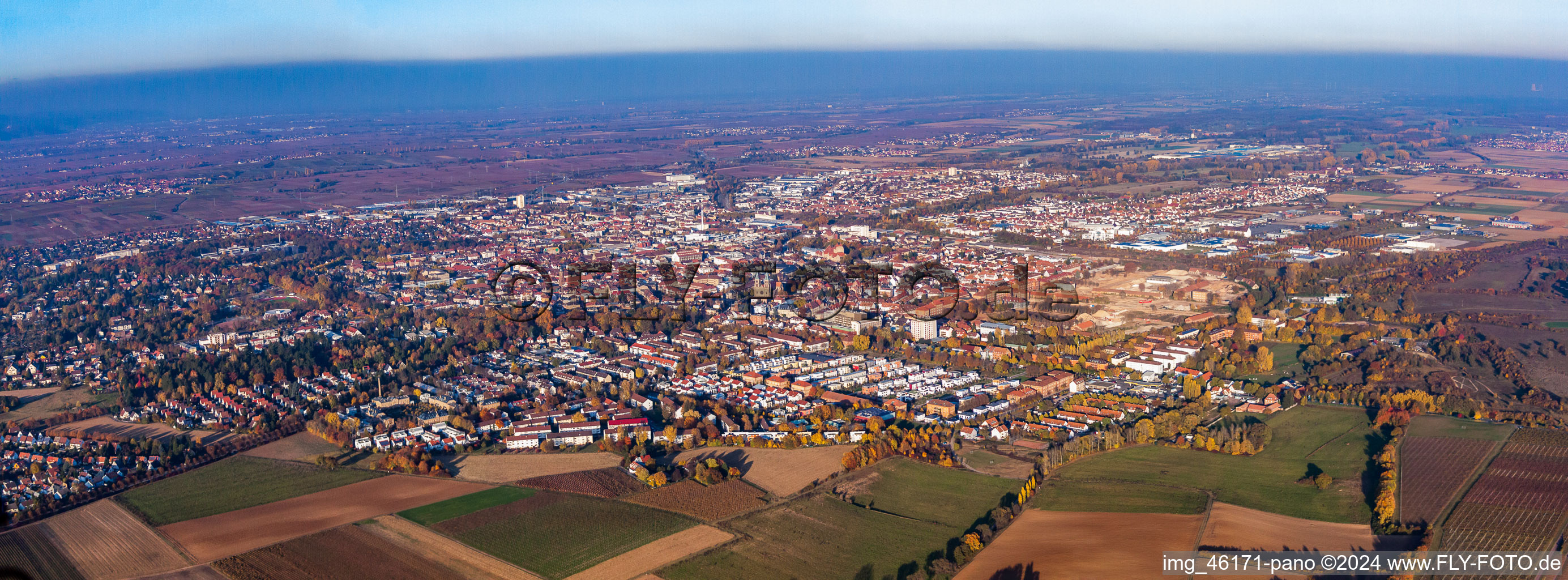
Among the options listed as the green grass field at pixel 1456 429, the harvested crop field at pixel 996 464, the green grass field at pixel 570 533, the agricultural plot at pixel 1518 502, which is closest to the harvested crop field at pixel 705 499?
the green grass field at pixel 570 533

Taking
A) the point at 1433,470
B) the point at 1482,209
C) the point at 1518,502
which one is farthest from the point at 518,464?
the point at 1482,209

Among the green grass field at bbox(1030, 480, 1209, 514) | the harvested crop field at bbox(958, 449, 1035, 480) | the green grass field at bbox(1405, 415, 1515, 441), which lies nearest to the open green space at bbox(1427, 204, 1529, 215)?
the green grass field at bbox(1405, 415, 1515, 441)

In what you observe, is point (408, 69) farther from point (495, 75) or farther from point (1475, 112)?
point (1475, 112)

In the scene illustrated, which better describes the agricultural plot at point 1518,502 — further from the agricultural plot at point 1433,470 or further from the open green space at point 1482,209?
the open green space at point 1482,209

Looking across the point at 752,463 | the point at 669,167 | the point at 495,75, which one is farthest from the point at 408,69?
the point at 752,463

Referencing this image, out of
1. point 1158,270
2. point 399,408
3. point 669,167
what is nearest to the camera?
point 399,408

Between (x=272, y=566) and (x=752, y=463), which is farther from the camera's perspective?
(x=752, y=463)

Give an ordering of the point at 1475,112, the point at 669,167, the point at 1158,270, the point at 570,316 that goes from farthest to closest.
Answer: the point at 1475,112, the point at 669,167, the point at 1158,270, the point at 570,316
